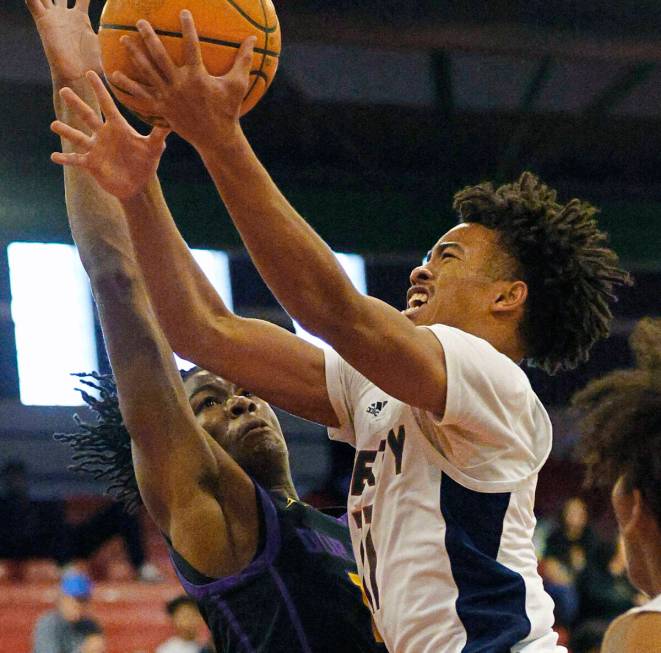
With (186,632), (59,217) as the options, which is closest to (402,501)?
(186,632)

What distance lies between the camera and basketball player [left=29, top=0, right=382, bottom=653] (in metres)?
3.16

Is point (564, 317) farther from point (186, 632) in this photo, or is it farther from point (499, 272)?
point (186, 632)

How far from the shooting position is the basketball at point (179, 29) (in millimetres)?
2406

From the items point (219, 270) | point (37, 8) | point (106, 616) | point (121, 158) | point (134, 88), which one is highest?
point (37, 8)

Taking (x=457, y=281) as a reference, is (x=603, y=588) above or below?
below

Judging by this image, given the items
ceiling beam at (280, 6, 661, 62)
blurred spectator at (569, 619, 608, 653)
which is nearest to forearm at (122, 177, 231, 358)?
blurred spectator at (569, 619, 608, 653)

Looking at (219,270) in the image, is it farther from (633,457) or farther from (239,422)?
(633,457)

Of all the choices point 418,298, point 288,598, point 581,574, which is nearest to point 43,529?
point 581,574

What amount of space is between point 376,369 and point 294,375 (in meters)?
0.46

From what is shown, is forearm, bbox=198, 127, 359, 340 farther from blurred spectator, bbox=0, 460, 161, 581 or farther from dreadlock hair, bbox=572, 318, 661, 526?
blurred spectator, bbox=0, 460, 161, 581

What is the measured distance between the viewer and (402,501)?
2.63 metres

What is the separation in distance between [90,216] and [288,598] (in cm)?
108

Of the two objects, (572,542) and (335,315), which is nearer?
(335,315)

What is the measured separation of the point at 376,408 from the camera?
9.22ft
